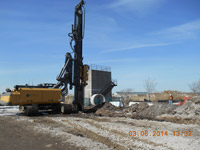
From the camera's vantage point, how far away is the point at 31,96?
16.1 meters

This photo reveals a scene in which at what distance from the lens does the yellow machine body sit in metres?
15.4

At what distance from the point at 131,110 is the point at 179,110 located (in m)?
4.92

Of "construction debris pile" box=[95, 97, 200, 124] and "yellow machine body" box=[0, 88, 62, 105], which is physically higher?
"yellow machine body" box=[0, 88, 62, 105]

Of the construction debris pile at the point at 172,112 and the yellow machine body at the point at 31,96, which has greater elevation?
the yellow machine body at the point at 31,96

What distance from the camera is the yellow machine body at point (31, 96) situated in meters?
15.4

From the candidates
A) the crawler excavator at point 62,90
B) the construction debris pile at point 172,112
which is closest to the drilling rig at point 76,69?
the crawler excavator at point 62,90

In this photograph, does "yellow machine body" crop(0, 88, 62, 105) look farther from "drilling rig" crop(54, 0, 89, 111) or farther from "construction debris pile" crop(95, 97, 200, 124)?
"construction debris pile" crop(95, 97, 200, 124)

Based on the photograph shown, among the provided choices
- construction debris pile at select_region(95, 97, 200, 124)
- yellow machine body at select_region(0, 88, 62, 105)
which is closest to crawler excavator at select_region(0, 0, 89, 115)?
yellow machine body at select_region(0, 88, 62, 105)

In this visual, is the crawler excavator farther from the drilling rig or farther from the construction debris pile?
the construction debris pile

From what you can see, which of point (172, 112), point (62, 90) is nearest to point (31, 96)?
point (62, 90)

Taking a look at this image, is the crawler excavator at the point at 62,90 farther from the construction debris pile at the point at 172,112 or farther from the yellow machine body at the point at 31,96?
the construction debris pile at the point at 172,112

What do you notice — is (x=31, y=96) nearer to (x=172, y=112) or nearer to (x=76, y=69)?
(x=76, y=69)

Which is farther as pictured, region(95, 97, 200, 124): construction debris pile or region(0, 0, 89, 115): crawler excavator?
region(0, 0, 89, 115): crawler excavator

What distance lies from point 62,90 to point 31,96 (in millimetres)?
3448
